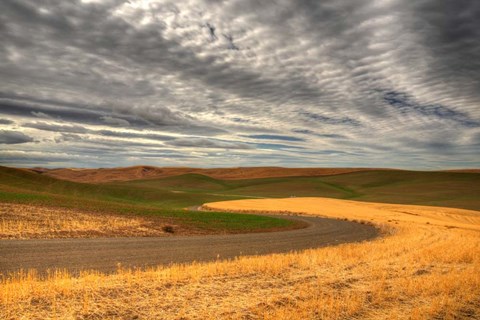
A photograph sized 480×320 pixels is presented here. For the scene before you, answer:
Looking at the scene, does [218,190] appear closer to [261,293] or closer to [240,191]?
[240,191]

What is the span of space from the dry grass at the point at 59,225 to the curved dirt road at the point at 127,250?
8.55 feet

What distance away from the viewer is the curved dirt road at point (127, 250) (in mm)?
16078

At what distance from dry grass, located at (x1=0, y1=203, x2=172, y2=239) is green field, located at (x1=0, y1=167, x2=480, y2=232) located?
5.91 m

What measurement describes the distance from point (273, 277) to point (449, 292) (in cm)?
556

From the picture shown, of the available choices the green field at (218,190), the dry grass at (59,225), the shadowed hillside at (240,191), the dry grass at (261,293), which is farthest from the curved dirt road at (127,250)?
the shadowed hillside at (240,191)

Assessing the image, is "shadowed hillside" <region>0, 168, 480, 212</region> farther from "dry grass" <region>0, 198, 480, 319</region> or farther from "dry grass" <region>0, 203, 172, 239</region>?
"dry grass" <region>0, 198, 480, 319</region>

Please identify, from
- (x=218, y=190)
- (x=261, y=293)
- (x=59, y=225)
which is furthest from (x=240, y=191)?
(x=261, y=293)

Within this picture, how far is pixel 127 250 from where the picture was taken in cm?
2017

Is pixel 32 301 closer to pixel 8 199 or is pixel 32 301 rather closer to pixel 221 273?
pixel 221 273

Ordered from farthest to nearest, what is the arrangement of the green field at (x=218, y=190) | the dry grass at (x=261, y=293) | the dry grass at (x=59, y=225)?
the green field at (x=218, y=190) → the dry grass at (x=59, y=225) → the dry grass at (x=261, y=293)

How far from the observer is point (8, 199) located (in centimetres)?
3891

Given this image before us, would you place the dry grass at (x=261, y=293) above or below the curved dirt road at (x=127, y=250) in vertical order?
above

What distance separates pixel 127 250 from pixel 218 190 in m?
136

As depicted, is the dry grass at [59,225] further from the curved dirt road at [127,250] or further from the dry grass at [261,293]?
the dry grass at [261,293]
